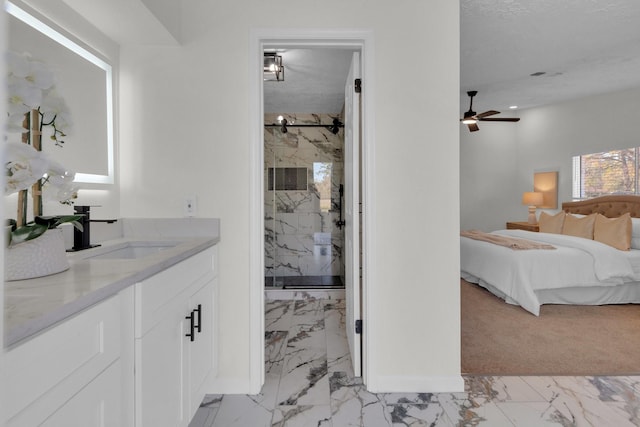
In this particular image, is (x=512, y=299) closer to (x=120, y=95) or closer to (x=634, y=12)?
(x=634, y=12)

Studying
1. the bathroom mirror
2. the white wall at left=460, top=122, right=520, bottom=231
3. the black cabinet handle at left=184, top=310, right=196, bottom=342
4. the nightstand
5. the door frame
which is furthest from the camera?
the white wall at left=460, top=122, right=520, bottom=231

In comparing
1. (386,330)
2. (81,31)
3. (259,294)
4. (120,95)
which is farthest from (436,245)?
(81,31)

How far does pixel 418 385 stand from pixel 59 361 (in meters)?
1.83

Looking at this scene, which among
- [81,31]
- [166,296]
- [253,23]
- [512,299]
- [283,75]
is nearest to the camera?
[166,296]

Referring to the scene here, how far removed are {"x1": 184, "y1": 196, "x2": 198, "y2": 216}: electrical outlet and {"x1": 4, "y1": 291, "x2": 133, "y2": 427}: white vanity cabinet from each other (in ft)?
3.19

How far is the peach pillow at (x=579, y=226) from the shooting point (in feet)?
14.3

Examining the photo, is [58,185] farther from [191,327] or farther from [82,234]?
[191,327]

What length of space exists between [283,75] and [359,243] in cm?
195

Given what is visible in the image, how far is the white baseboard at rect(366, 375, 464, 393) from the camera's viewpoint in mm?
2039

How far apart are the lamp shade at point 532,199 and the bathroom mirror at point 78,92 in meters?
5.98

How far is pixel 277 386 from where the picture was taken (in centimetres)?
213

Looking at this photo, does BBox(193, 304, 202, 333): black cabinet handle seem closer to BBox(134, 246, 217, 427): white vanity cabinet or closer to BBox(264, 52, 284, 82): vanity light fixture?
BBox(134, 246, 217, 427): white vanity cabinet

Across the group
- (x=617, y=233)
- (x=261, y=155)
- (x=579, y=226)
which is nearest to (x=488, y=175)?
(x=579, y=226)

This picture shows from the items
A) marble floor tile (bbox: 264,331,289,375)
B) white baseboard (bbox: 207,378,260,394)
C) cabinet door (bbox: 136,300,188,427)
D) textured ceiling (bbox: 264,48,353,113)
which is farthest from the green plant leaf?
textured ceiling (bbox: 264,48,353,113)
